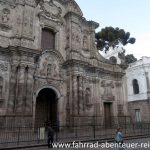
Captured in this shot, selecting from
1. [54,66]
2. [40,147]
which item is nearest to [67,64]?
[54,66]

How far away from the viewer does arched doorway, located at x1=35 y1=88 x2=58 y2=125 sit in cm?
1717

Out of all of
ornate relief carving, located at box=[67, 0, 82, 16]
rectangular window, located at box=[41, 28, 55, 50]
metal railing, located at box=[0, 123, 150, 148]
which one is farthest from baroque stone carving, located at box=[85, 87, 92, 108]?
ornate relief carving, located at box=[67, 0, 82, 16]

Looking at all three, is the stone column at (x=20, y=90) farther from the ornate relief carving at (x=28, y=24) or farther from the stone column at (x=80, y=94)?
the stone column at (x=80, y=94)

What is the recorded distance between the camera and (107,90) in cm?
2092

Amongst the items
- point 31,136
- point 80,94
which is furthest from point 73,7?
point 31,136

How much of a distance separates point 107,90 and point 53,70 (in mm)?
6751

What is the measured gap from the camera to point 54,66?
17422 mm

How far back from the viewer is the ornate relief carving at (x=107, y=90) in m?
20.5

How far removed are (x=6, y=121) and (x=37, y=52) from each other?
224 inches

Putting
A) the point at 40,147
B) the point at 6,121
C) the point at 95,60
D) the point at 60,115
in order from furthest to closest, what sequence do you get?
the point at 95,60, the point at 60,115, the point at 6,121, the point at 40,147

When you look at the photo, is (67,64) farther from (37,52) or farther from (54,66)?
(37,52)

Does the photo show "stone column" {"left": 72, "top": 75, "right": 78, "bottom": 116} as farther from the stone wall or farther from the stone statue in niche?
the stone wall

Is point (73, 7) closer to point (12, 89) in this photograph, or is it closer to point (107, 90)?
point (107, 90)

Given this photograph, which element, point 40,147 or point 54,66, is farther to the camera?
point 54,66
